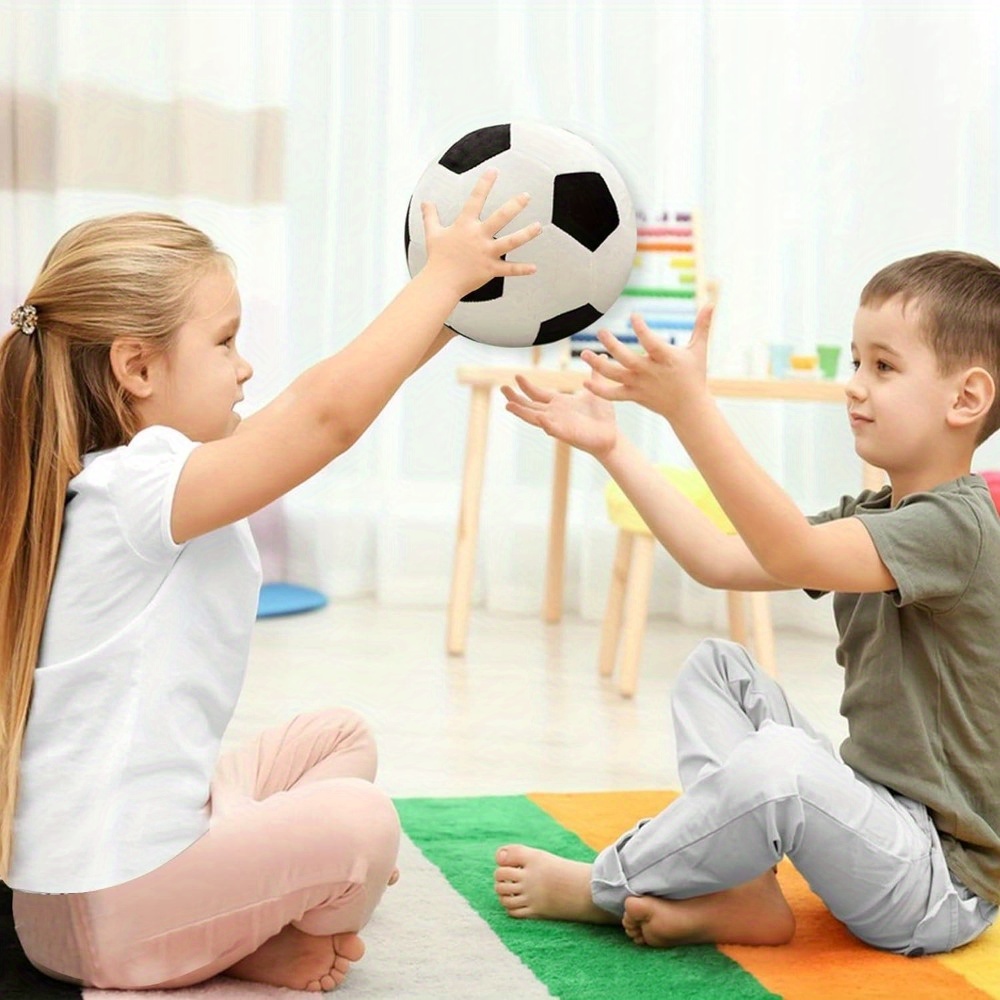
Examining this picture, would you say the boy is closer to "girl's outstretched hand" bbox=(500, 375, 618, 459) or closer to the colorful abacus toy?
"girl's outstretched hand" bbox=(500, 375, 618, 459)

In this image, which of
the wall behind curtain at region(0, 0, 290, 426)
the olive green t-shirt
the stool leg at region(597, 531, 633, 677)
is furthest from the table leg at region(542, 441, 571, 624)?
the olive green t-shirt

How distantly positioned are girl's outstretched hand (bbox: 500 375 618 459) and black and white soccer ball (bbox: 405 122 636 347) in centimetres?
5

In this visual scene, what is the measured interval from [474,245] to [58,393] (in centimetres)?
33

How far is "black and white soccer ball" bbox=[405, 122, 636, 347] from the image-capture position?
47.3 inches

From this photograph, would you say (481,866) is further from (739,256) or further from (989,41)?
(989,41)

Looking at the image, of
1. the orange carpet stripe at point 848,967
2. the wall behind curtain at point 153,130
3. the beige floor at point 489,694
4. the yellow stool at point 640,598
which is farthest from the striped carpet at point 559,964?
the wall behind curtain at point 153,130

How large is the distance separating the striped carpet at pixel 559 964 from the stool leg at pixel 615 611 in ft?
3.38

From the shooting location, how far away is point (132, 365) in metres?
1.13

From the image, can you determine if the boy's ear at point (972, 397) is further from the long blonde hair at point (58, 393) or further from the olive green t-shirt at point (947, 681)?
the long blonde hair at point (58, 393)

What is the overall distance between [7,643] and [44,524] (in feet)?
0.30

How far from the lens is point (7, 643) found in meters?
1.08

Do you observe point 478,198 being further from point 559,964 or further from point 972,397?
point 559,964

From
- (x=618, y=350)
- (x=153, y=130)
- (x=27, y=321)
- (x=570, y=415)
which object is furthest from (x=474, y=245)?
(x=153, y=130)

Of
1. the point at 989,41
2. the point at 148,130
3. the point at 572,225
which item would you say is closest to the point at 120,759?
the point at 572,225
